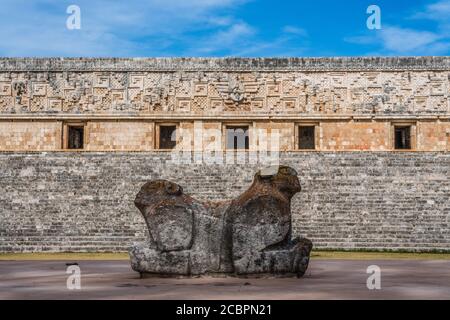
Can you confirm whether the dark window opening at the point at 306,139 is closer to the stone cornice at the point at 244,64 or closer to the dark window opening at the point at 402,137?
the stone cornice at the point at 244,64

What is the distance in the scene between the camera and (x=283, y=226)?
7.30 meters

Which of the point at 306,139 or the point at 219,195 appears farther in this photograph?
the point at 306,139

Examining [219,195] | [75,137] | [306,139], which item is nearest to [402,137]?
[306,139]

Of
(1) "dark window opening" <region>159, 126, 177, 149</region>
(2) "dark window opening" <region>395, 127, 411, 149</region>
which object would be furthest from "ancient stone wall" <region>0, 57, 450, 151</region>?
(1) "dark window opening" <region>159, 126, 177, 149</region>

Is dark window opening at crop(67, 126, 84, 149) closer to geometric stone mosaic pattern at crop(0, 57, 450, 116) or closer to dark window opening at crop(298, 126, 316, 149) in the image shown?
geometric stone mosaic pattern at crop(0, 57, 450, 116)

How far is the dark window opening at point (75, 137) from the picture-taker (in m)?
22.7

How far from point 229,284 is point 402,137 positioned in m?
17.8

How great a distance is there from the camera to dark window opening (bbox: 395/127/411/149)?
22.5 m

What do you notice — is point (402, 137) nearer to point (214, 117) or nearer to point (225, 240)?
point (214, 117)

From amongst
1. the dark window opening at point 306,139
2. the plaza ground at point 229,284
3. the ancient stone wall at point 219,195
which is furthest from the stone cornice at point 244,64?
the plaza ground at point 229,284

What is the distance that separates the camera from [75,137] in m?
23.3

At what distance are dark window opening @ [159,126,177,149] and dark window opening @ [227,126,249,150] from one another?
197 centimetres

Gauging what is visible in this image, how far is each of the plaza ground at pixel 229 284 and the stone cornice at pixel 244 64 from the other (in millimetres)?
A: 13527
